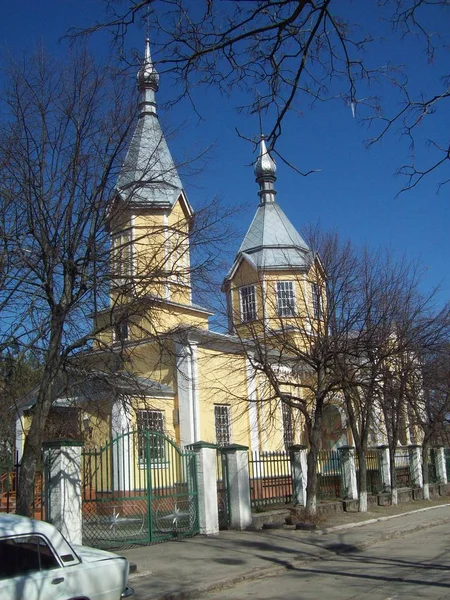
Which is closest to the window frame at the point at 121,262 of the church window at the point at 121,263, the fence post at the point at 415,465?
the church window at the point at 121,263

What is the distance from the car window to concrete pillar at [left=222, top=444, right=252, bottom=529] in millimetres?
9855

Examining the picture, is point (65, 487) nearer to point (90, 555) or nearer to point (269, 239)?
point (90, 555)

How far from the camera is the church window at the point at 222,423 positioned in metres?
24.1

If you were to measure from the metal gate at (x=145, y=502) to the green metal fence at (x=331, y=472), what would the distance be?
6614 millimetres

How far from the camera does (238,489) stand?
15.6 meters

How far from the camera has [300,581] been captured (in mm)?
10266

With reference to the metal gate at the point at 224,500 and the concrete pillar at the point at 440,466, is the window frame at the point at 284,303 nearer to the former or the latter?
the metal gate at the point at 224,500

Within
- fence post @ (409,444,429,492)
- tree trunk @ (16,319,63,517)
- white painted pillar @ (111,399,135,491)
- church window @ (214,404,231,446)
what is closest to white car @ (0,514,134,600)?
tree trunk @ (16,319,63,517)

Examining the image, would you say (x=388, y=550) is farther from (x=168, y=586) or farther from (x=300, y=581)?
(x=168, y=586)

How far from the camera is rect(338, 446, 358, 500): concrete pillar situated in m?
20.7

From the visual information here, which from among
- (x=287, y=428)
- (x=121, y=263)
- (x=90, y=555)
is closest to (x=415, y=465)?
(x=287, y=428)

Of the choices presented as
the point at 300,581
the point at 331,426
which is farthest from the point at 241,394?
the point at 300,581

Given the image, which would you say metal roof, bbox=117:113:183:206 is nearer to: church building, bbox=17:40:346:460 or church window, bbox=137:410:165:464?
church building, bbox=17:40:346:460

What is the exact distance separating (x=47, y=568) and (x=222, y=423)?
18.5 meters
